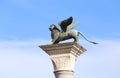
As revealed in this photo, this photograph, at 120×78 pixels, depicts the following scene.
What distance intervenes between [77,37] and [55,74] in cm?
171

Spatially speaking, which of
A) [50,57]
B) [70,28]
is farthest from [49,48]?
[70,28]

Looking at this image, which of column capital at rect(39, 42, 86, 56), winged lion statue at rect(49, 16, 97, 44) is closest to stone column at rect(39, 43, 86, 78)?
column capital at rect(39, 42, 86, 56)

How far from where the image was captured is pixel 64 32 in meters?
16.1

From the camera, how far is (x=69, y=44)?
15.2m

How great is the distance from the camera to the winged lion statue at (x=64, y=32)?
15859 mm

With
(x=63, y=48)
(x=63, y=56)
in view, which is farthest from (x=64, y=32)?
(x=63, y=56)

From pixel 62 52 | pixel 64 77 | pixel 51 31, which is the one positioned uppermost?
pixel 51 31

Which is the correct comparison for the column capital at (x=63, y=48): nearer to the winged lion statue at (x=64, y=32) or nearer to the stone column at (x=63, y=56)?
the stone column at (x=63, y=56)

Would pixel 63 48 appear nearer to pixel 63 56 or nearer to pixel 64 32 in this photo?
pixel 63 56

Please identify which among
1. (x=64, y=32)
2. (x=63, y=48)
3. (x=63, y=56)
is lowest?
(x=63, y=56)

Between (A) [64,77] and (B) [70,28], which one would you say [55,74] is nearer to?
(A) [64,77]

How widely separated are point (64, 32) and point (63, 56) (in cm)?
116

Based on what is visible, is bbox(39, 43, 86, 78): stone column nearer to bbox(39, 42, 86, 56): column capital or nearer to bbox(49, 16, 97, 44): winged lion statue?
bbox(39, 42, 86, 56): column capital

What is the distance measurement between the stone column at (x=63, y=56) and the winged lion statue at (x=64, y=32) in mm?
466
